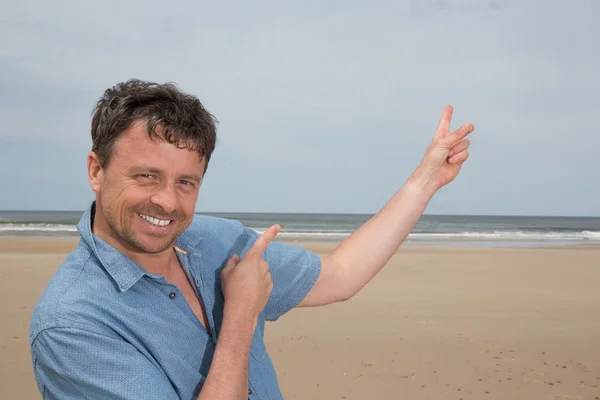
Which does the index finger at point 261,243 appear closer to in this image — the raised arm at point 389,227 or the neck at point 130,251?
the neck at point 130,251

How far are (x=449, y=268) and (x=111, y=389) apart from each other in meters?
12.5

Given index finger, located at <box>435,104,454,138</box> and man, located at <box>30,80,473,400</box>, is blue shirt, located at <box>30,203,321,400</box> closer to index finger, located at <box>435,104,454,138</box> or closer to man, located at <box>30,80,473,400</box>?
man, located at <box>30,80,473,400</box>

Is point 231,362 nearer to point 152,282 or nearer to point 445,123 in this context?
point 152,282

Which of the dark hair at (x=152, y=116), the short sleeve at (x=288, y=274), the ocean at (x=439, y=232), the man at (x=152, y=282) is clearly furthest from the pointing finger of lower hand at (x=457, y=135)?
the ocean at (x=439, y=232)

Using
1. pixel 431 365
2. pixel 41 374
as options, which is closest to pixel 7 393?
pixel 431 365

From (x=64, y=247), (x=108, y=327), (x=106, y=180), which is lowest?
(x=64, y=247)

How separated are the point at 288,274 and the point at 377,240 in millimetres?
416

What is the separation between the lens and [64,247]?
18000 millimetres

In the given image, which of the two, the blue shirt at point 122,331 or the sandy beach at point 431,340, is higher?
the blue shirt at point 122,331

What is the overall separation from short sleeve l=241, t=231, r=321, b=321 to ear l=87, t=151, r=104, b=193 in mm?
542

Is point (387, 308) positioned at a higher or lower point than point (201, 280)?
lower

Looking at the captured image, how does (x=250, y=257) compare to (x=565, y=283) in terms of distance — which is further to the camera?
(x=565, y=283)

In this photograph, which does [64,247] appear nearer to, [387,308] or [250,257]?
[387,308]

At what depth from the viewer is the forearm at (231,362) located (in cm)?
135
